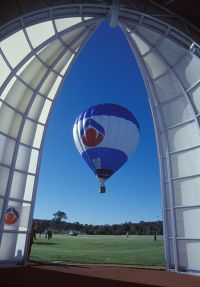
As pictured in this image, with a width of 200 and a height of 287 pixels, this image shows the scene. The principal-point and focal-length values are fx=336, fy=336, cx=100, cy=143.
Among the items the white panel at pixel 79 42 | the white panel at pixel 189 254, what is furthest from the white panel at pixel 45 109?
the white panel at pixel 189 254

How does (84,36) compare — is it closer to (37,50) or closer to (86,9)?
(37,50)

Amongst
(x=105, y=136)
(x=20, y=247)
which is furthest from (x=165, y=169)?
(x=20, y=247)

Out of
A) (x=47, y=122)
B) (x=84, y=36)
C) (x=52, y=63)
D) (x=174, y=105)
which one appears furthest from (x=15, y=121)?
(x=174, y=105)

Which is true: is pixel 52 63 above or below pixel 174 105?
above

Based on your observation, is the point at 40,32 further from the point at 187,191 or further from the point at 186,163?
the point at 187,191

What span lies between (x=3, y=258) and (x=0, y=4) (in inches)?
566

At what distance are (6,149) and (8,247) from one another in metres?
6.04

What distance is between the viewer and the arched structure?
19406mm

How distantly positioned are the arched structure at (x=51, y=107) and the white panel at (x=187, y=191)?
0.06 metres

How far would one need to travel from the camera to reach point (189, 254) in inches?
797

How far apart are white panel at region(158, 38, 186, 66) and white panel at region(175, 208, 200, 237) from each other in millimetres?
9312

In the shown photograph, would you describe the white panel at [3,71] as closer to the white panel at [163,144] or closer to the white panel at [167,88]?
the white panel at [167,88]

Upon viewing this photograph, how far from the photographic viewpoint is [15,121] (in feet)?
70.4

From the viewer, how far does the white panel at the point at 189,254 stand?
19.9 meters
